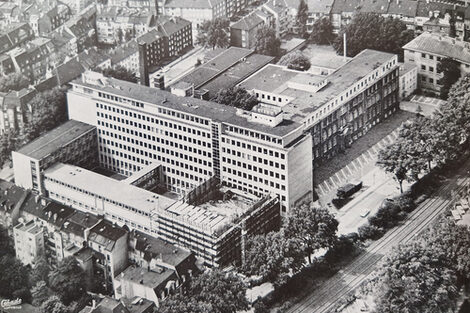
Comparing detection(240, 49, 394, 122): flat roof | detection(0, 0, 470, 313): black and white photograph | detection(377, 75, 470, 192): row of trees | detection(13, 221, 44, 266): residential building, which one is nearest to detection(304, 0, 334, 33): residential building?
detection(0, 0, 470, 313): black and white photograph

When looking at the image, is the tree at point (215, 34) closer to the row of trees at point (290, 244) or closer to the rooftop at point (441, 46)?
the rooftop at point (441, 46)

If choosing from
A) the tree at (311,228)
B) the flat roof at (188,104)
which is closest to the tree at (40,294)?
the tree at (311,228)

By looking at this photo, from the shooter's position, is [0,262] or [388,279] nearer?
[388,279]

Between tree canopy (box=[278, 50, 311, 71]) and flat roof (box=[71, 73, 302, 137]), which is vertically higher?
flat roof (box=[71, 73, 302, 137])

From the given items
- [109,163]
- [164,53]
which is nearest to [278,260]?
[109,163]

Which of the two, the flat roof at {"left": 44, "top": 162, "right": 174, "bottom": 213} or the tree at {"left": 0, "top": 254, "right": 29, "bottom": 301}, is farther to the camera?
the flat roof at {"left": 44, "top": 162, "right": 174, "bottom": 213}

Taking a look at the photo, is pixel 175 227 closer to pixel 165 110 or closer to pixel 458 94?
pixel 165 110

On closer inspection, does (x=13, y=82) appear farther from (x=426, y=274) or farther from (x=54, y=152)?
(x=426, y=274)

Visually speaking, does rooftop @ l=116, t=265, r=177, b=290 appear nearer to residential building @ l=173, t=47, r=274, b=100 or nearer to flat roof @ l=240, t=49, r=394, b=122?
flat roof @ l=240, t=49, r=394, b=122
